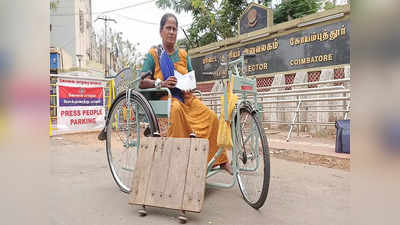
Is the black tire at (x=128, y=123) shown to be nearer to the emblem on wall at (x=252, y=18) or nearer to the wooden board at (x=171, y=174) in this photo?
the wooden board at (x=171, y=174)

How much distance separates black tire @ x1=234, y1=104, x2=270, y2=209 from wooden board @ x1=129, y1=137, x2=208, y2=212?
1.26 ft

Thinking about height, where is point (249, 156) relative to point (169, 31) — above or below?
below

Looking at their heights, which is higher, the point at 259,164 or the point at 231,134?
the point at 231,134

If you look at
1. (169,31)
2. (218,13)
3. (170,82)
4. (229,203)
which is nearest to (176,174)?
(229,203)

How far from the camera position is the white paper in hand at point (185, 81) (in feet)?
8.01

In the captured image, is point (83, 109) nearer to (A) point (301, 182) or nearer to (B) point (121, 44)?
(A) point (301, 182)

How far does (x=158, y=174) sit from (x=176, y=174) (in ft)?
0.46

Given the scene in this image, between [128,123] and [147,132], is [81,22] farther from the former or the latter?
[147,132]

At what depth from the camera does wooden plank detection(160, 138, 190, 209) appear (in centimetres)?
192

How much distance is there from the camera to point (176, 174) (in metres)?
1.99

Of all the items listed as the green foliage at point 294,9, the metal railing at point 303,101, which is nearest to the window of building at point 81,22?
the green foliage at point 294,9
